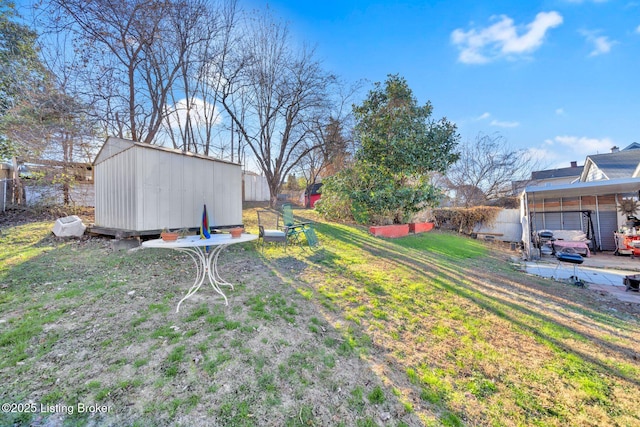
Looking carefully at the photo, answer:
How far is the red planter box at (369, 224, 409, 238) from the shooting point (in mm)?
9250

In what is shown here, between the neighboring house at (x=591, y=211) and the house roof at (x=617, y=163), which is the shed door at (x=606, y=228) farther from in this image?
the house roof at (x=617, y=163)

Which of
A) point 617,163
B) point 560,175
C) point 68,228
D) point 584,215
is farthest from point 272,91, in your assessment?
point 560,175

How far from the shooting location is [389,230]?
9469 millimetres

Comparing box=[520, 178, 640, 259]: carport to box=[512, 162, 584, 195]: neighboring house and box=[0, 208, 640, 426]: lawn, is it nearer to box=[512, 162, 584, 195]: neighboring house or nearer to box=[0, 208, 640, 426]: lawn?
box=[0, 208, 640, 426]: lawn

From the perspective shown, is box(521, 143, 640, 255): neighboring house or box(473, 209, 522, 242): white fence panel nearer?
box(521, 143, 640, 255): neighboring house

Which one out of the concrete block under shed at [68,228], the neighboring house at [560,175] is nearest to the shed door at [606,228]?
the neighboring house at [560,175]

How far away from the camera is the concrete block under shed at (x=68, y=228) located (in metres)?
5.83

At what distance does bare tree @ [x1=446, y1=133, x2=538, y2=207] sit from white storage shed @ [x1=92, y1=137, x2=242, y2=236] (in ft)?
50.6

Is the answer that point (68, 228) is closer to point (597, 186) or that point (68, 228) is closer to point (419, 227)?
point (419, 227)

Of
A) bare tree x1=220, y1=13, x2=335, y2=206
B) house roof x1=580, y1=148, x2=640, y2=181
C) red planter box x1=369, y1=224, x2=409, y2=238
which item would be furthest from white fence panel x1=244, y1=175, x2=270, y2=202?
house roof x1=580, y1=148, x2=640, y2=181

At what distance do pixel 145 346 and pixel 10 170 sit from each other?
11822 mm

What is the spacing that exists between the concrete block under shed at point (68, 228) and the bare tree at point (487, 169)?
18.4 metres

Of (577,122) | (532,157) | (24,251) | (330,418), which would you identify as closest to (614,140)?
(532,157)

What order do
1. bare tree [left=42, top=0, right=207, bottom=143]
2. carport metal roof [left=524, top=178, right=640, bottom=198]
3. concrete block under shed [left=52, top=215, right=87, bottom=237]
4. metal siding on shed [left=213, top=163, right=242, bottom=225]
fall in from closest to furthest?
Result: concrete block under shed [left=52, top=215, right=87, bottom=237]
metal siding on shed [left=213, top=163, right=242, bottom=225]
bare tree [left=42, top=0, right=207, bottom=143]
carport metal roof [left=524, top=178, right=640, bottom=198]
